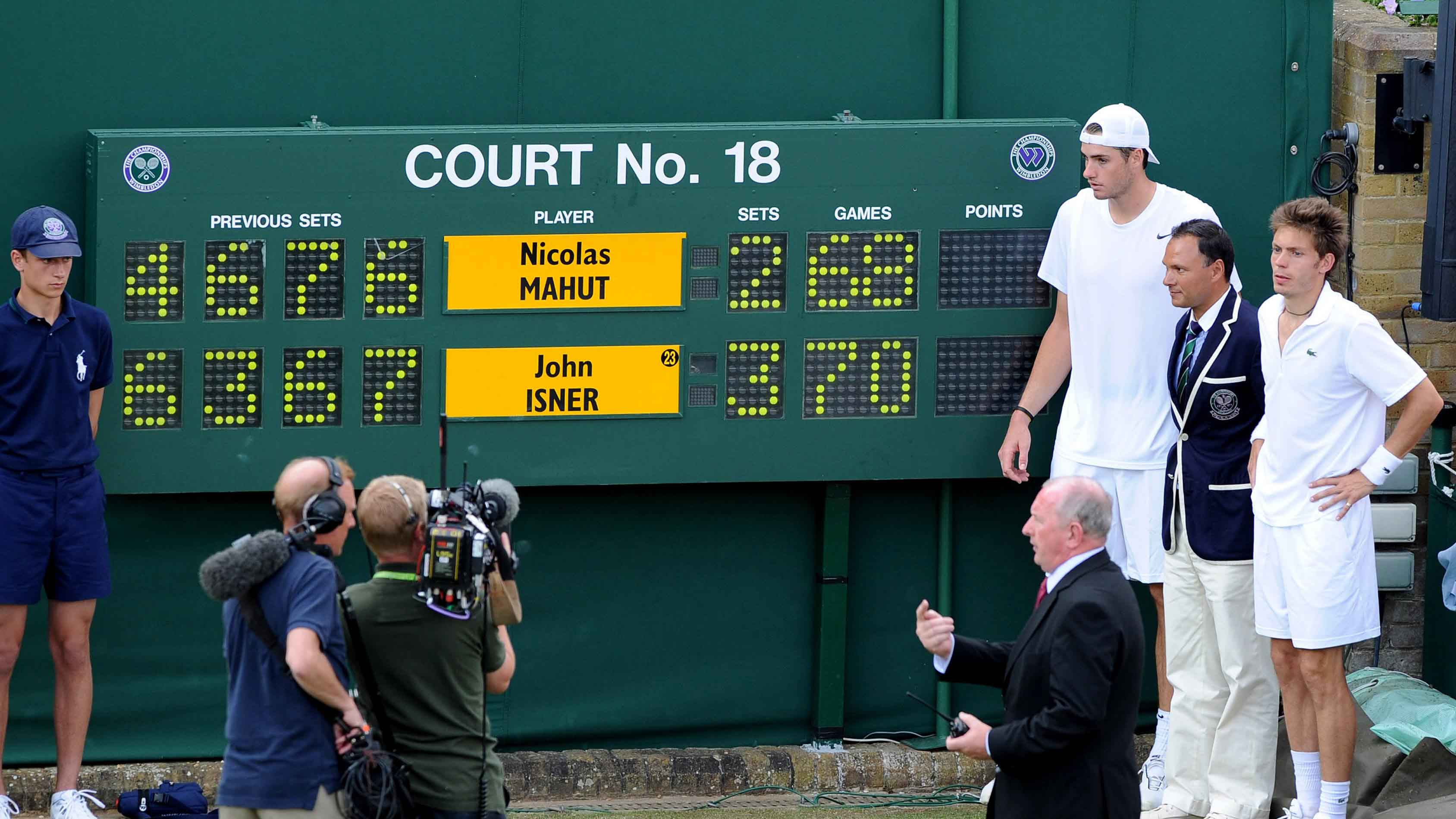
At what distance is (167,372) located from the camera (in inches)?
251

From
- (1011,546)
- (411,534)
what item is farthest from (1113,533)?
(411,534)

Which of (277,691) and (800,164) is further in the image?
(800,164)

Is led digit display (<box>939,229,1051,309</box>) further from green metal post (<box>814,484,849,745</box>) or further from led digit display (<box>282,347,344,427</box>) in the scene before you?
led digit display (<box>282,347,344,427</box>)

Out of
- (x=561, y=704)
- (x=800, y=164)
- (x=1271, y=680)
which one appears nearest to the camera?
(x=1271, y=680)

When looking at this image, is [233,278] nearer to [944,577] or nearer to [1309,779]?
[944,577]

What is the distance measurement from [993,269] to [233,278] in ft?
8.71

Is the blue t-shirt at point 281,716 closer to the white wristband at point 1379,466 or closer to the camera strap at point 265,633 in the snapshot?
the camera strap at point 265,633

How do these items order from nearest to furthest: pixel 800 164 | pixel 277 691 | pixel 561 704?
1. pixel 277 691
2. pixel 800 164
3. pixel 561 704

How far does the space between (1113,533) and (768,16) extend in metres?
2.24

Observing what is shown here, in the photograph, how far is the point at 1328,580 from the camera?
19.0 ft

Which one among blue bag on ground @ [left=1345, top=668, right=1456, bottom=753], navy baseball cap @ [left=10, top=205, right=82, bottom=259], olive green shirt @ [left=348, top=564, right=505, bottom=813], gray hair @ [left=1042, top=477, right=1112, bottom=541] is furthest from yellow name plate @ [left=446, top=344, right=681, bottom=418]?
blue bag on ground @ [left=1345, top=668, right=1456, bottom=753]

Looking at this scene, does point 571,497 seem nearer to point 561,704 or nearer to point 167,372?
point 561,704

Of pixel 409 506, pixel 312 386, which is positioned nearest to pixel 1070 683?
pixel 409 506

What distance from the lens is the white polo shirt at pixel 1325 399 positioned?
18.8ft
